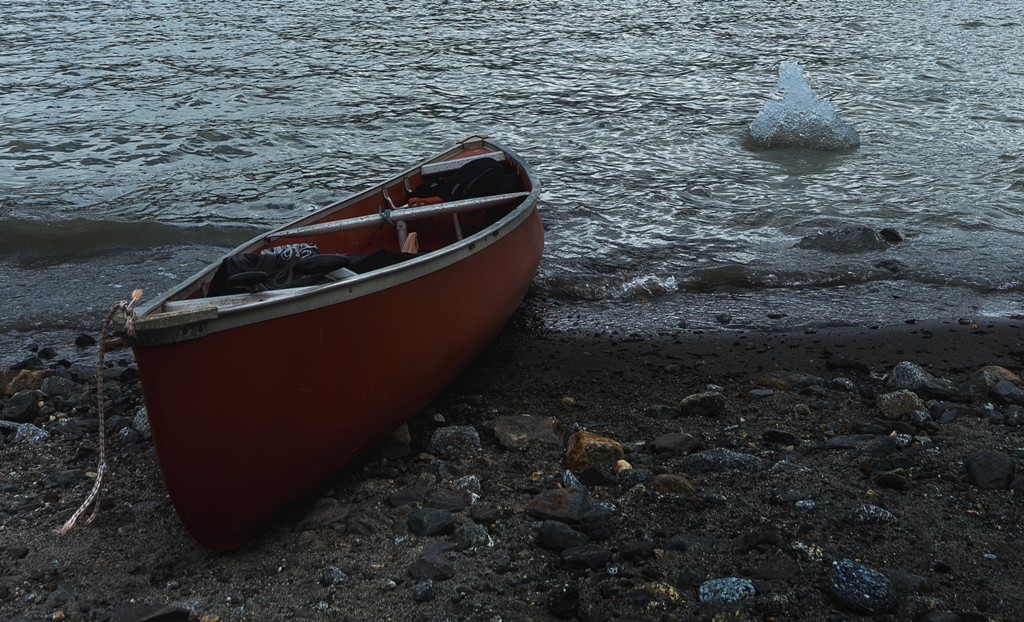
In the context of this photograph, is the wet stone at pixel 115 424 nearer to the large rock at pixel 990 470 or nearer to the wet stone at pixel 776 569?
the wet stone at pixel 776 569

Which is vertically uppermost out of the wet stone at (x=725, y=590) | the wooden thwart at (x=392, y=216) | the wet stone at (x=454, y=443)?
the wooden thwart at (x=392, y=216)

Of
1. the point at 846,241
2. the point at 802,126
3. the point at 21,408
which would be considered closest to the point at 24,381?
the point at 21,408

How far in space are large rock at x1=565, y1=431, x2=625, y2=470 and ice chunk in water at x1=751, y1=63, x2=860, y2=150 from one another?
9942 mm

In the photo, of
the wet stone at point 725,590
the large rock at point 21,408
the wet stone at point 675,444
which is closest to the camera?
the wet stone at point 725,590

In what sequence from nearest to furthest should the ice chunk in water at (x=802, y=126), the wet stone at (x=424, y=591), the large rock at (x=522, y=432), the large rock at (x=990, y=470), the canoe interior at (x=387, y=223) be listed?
the wet stone at (x=424, y=591)
the large rock at (x=990, y=470)
the large rock at (x=522, y=432)
the canoe interior at (x=387, y=223)
the ice chunk in water at (x=802, y=126)

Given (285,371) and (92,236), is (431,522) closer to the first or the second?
(285,371)

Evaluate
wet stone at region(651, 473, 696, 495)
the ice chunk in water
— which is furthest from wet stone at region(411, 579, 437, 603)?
the ice chunk in water

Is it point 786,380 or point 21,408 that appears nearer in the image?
point 21,408

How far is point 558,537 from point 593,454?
0.87 m

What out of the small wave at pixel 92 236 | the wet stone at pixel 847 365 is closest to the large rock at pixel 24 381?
the small wave at pixel 92 236

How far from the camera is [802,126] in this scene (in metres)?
13.5

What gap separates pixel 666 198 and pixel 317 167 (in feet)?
17.5

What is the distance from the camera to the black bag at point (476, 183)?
26.0 feet

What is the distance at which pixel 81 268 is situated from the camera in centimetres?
875
